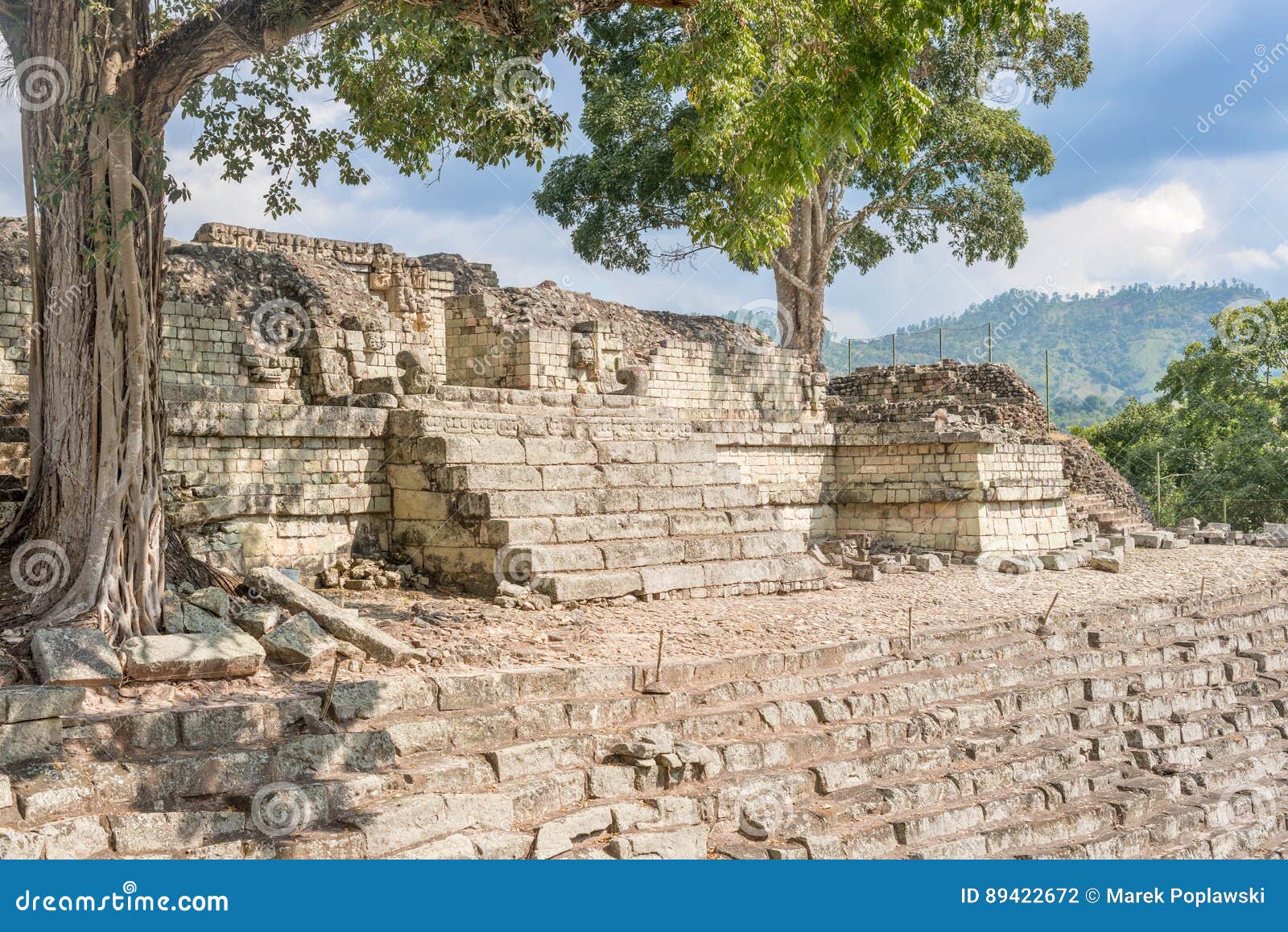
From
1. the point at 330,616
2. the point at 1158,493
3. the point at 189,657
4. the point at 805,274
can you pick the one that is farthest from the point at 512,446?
the point at 1158,493

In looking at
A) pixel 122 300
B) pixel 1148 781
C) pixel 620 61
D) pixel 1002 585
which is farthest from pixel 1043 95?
pixel 122 300

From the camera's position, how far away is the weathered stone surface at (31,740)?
5.30 metres

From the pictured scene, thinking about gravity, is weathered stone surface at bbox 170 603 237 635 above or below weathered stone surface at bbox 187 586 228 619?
below

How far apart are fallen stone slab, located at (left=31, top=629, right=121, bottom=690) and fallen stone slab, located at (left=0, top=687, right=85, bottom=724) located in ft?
1.39

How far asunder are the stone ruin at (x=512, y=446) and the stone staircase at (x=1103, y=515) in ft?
2.11

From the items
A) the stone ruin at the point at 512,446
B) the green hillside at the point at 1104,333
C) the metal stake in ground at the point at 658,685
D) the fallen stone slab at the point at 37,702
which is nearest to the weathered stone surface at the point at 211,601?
the stone ruin at the point at 512,446

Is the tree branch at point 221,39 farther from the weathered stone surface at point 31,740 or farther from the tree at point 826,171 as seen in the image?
the tree at point 826,171

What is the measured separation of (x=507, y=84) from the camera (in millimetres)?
7926

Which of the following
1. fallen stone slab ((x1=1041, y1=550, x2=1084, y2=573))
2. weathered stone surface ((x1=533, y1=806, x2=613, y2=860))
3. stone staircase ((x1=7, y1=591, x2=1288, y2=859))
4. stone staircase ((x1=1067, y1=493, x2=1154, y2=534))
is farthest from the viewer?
stone staircase ((x1=1067, y1=493, x2=1154, y2=534))

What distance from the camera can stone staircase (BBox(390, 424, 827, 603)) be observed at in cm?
998

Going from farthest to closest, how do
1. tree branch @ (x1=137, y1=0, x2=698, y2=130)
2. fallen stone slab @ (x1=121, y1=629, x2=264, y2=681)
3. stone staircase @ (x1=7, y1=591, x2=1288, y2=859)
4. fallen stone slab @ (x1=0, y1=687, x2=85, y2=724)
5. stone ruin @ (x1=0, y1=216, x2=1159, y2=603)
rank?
stone ruin @ (x1=0, y1=216, x2=1159, y2=603)
tree branch @ (x1=137, y1=0, x2=698, y2=130)
fallen stone slab @ (x1=121, y1=629, x2=264, y2=681)
fallen stone slab @ (x1=0, y1=687, x2=85, y2=724)
stone staircase @ (x1=7, y1=591, x2=1288, y2=859)

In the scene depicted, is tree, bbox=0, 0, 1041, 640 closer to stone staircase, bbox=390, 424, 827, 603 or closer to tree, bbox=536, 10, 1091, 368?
stone staircase, bbox=390, 424, 827, 603

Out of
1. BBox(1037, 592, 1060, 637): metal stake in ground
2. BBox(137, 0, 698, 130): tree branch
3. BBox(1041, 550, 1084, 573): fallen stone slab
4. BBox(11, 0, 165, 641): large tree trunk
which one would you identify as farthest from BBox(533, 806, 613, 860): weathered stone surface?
BBox(1041, 550, 1084, 573): fallen stone slab

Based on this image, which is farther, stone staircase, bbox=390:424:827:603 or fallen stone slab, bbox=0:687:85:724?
stone staircase, bbox=390:424:827:603
